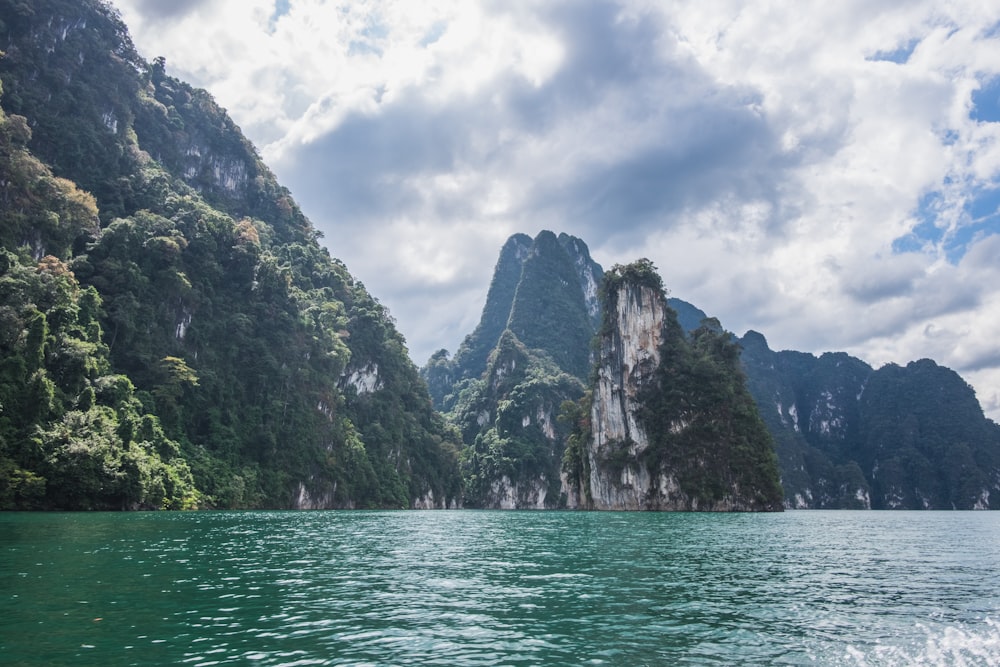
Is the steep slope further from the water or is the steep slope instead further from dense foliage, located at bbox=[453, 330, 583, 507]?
the water

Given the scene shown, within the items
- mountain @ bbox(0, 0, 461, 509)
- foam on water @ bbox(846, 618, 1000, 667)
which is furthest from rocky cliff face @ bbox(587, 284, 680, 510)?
foam on water @ bbox(846, 618, 1000, 667)

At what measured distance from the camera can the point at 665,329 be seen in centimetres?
10950

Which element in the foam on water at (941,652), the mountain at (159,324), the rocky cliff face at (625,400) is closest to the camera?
the foam on water at (941,652)

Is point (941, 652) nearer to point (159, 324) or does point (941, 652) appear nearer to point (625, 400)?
point (159, 324)

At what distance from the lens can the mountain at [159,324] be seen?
50.2m

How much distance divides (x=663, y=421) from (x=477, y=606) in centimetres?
9052

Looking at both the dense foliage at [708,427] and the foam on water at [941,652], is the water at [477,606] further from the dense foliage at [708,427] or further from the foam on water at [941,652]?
the dense foliage at [708,427]

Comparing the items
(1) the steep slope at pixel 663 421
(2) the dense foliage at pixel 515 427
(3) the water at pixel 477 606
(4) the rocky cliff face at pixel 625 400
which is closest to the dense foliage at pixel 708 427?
(1) the steep slope at pixel 663 421

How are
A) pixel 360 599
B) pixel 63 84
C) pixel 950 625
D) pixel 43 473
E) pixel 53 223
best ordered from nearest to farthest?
pixel 950 625
pixel 360 599
pixel 43 473
pixel 53 223
pixel 63 84

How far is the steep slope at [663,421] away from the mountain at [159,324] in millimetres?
38058

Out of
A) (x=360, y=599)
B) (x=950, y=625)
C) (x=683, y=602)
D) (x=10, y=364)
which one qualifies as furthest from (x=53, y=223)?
(x=950, y=625)

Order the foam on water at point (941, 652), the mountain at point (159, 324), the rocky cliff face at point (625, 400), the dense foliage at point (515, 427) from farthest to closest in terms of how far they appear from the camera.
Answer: the dense foliage at point (515, 427) < the rocky cliff face at point (625, 400) < the mountain at point (159, 324) < the foam on water at point (941, 652)

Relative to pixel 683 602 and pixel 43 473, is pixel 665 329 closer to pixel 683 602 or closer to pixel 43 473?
pixel 43 473

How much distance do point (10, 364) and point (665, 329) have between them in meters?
91.3
